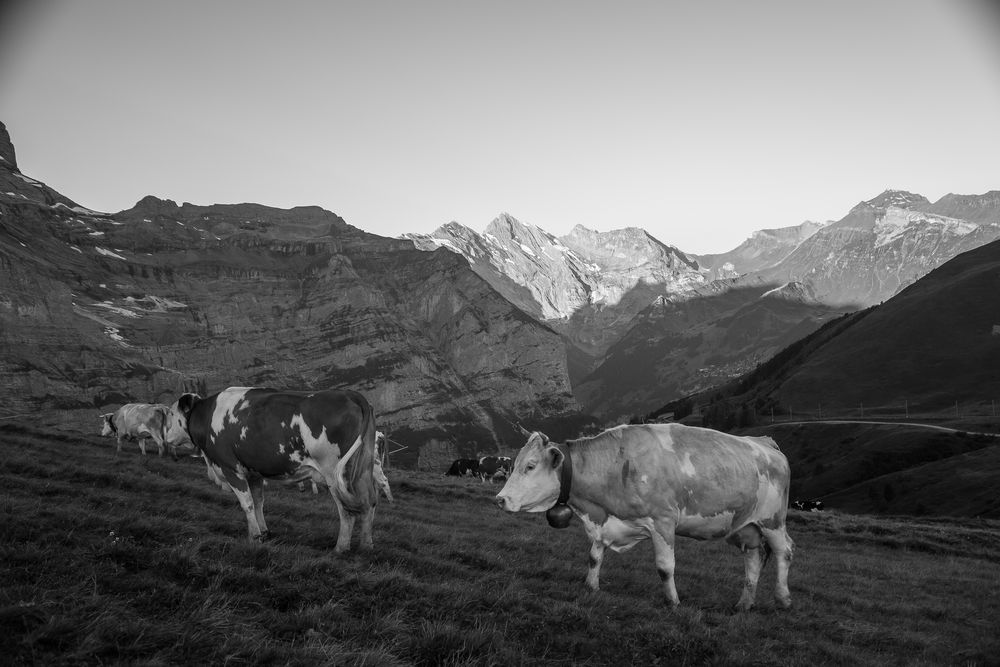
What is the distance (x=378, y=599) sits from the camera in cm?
877

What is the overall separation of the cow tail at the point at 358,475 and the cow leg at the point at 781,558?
26.1 feet

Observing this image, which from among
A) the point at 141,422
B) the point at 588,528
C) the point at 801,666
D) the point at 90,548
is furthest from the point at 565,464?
the point at 141,422

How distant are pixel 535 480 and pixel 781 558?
5400mm

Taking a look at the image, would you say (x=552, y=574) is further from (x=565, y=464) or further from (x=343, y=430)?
(x=343, y=430)

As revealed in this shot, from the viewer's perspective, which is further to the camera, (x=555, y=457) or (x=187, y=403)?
(x=187, y=403)

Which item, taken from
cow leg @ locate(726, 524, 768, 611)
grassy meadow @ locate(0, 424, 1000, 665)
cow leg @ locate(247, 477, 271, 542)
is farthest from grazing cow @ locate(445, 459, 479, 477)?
cow leg @ locate(726, 524, 768, 611)

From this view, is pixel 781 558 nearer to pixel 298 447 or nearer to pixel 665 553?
pixel 665 553

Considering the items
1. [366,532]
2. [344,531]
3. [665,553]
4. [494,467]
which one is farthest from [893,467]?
[344,531]

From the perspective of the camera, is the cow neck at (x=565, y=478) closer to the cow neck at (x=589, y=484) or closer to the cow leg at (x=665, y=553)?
the cow neck at (x=589, y=484)

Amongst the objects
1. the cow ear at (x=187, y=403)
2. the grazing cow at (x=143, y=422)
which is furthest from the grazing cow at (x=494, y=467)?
the cow ear at (x=187, y=403)

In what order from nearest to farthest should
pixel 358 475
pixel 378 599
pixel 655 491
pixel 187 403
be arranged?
1. pixel 378 599
2. pixel 655 491
3. pixel 358 475
4. pixel 187 403

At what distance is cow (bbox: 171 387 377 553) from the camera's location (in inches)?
483

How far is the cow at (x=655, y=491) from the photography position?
1164 centimetres

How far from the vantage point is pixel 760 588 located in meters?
13.9
